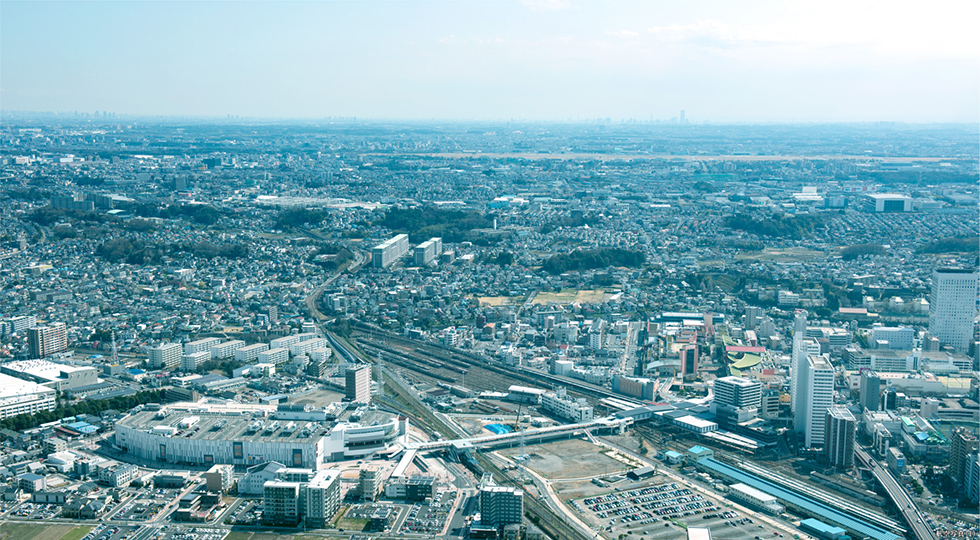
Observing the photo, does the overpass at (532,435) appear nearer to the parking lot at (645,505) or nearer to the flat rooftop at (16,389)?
the parking lot at (645,505)

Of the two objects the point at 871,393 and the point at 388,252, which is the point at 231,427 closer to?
the point at 871,393

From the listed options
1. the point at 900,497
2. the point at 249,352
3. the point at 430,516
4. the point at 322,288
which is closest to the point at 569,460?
the point at 430,516

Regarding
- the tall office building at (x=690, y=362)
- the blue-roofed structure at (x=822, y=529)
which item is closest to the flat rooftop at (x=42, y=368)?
the tall office building at (x=690, y=362)

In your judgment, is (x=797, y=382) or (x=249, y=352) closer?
(x=797, y=382)

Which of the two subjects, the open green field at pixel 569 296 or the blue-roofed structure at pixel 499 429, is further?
the open green field at pixel 569 296

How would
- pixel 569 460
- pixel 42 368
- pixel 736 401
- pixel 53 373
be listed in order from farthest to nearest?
pixel 42 368
pixel 53 373
pixel 736 401
pixel 569 460

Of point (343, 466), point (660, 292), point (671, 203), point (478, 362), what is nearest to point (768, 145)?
point (671, 203)

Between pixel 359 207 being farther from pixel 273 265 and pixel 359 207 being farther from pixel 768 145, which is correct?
pixel 768 145

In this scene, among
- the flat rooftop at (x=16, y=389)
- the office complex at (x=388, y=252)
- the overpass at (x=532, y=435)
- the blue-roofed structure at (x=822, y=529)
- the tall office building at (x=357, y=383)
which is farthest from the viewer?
the office complex at (x=388, y=252)
